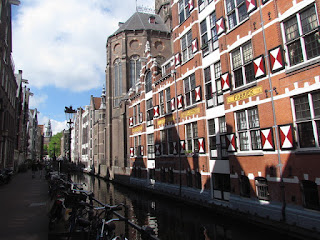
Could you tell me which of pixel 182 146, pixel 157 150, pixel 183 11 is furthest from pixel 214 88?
pixel 157 150

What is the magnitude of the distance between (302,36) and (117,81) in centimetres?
3752

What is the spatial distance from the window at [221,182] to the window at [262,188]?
270cm

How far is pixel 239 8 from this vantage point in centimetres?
1298

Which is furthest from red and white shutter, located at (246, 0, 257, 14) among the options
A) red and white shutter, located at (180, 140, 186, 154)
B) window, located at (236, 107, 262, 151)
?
red and white shutter, located at (180, 140, 186, 154)

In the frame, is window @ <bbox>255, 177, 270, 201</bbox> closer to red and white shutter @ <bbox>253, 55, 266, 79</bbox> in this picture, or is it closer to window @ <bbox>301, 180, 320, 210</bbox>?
window @ <bbox>301, 180, 320, 210</bbox>

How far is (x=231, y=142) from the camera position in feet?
41.3

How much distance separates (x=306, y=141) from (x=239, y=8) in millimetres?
8141

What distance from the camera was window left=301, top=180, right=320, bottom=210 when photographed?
28.8 feet

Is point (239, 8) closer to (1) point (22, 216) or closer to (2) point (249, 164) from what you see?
(2) point (249, 164)

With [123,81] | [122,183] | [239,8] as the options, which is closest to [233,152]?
[239,8]

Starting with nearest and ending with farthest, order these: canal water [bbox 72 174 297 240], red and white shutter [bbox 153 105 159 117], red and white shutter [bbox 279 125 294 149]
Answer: red and white shutter [bbox 279 125 294 149], canal water [bbox 72 174 297 240], red and white shutter [bbox 153 105 159 117]

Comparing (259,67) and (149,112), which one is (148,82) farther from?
(259,67)

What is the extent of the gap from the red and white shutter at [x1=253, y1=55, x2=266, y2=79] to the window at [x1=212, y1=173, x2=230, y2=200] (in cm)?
622

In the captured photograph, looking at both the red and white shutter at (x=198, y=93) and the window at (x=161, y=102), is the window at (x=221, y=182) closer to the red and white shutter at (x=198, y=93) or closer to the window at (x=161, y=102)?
the red and white shutter at (x=198, y=93)
